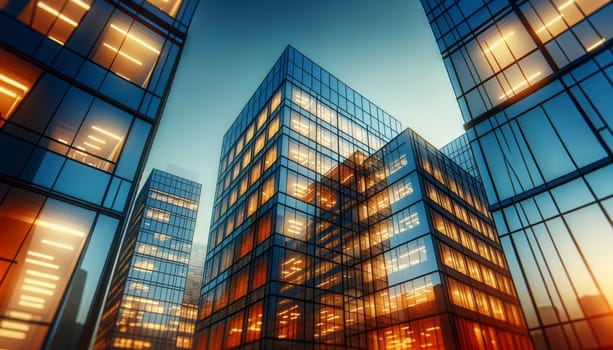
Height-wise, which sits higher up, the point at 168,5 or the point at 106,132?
the point at 168,5

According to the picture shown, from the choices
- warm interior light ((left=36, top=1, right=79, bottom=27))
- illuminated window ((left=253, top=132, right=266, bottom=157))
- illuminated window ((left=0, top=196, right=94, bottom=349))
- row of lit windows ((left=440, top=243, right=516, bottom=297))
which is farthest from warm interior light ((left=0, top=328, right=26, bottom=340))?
row of lit windows ((left=440, top=243, right=516, bottom=297))

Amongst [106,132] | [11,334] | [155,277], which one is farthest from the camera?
[155,277]

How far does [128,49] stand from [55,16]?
344cm

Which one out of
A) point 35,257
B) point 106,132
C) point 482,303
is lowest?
point 35,257

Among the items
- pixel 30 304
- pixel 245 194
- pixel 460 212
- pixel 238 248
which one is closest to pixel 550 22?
pixel 460 212

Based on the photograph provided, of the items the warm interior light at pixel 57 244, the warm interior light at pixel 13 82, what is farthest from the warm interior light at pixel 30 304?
the warm interior light at pixel 13 82

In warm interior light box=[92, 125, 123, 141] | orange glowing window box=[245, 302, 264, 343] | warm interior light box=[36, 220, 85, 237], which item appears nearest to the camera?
warm interior light box=[36, 220, 85, 237]

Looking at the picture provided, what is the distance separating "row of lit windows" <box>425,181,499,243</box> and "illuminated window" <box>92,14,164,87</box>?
29761 millimetres

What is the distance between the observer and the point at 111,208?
14.9 m

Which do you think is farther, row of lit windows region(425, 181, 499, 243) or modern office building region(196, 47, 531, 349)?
row of lit windows region(425, 181, 499, 243)

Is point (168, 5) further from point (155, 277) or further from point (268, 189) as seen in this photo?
point (155, 277)

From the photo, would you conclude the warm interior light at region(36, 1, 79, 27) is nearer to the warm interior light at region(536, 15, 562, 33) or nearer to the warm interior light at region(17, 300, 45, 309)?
the warm interior light at region(17, 300, 45, 309)

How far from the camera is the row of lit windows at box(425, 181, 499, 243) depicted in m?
36.2

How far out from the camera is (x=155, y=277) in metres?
69.9
